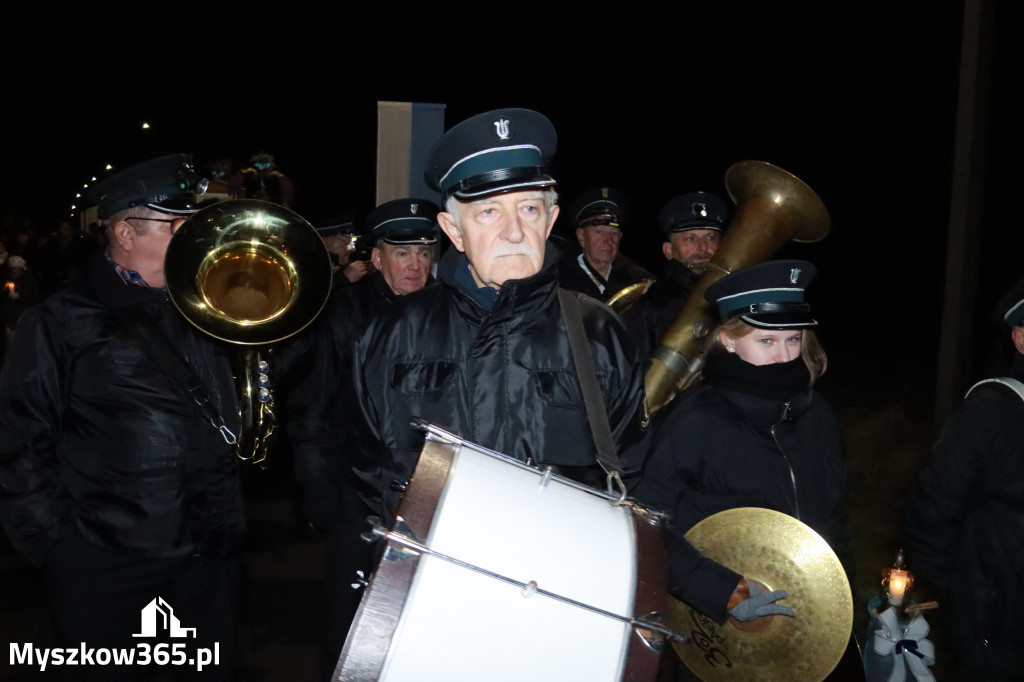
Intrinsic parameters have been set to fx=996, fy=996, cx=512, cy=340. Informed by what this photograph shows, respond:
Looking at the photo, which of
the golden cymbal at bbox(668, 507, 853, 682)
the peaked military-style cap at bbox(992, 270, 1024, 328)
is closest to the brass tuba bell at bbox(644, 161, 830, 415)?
the peaked military-style cap at bbox(992, 270, 1024, 328)

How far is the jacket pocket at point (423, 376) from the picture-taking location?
2.27m

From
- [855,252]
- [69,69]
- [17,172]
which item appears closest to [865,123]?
[855,252]

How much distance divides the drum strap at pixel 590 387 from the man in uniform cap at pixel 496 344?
0.12 feet

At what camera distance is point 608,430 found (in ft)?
7.13

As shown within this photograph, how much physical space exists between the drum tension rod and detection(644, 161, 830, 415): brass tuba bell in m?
2.63

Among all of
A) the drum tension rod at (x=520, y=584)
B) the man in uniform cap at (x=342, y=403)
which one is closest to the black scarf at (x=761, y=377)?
the man in uniform cap at (x=342, y=403)

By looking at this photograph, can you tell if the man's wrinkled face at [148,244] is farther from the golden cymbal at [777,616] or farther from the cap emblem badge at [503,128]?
the golden cymbal at [777,616]

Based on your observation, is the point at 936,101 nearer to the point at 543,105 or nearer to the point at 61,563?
the point at 543,105

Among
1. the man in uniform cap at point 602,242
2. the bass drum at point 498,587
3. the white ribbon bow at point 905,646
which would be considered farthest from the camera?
the man in uniform cap at point 602,242

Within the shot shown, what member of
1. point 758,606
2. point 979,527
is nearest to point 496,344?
point 758,606

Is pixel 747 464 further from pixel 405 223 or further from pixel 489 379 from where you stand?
pixel 405 223

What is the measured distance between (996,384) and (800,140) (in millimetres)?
12638

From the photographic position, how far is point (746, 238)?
4559mm

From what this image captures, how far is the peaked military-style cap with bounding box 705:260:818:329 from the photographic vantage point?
3.06m
